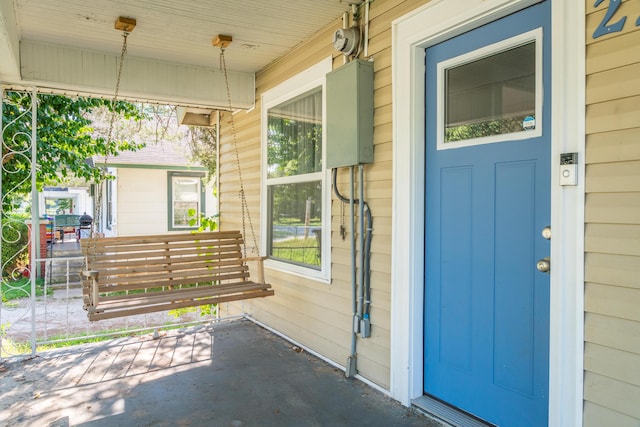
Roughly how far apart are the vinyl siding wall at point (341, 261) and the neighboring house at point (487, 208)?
0.02 m

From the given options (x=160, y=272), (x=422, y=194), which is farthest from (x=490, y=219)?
(x=160, y=272)

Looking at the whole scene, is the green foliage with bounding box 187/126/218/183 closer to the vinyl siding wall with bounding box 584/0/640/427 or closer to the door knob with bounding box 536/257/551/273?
the door knob with bounding box 536/257/551/273

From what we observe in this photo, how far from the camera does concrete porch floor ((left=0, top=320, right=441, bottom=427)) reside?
101 inches

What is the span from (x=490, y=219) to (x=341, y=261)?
4.18ft

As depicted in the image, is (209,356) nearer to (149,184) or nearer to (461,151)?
→ (461,151)

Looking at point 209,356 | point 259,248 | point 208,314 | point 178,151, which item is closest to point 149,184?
point 178,151

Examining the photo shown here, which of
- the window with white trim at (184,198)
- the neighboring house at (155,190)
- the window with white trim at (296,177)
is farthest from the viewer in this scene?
the window with white trim at (184,198)

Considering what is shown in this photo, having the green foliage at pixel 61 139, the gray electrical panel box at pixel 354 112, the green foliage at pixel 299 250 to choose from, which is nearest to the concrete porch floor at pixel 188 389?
the green foliage at pixel 299 250

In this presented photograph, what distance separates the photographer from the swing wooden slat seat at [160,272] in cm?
321

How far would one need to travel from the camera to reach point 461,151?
8.13 feet

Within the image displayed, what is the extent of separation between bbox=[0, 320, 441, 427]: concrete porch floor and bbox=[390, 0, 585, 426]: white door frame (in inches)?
17.5

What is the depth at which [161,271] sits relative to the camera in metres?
3.82

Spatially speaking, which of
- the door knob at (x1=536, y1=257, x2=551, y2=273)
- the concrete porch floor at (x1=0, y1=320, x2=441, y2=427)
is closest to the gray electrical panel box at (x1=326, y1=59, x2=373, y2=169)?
the door knob at (x1=536, y1=257, x2=551, y2=273)

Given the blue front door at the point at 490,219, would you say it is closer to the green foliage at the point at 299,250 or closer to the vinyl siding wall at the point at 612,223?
the vinyl siding wall at the point at 612,223
